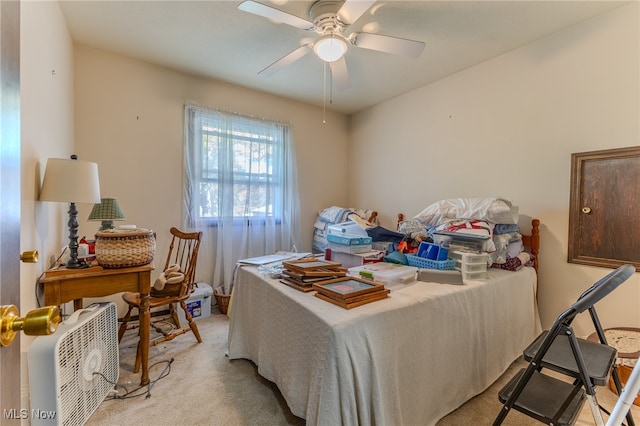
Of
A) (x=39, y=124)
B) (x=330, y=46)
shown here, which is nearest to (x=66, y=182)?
(x=39, y=124)

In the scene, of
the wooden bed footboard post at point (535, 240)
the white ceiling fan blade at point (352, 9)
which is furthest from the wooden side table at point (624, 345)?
the white ceiling fan blade at point (352, 9)

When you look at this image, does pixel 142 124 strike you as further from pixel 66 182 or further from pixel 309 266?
pixel 309 266

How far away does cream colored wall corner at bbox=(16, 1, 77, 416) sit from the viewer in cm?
130

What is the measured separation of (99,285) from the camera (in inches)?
63.7

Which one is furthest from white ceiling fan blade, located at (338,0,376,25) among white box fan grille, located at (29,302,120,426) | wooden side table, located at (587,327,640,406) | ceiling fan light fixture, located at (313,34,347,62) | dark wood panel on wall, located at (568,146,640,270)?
wooden side table, located at (587,327,640,406)

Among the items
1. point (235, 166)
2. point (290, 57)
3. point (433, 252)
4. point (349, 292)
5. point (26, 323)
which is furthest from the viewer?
point (235, 166)

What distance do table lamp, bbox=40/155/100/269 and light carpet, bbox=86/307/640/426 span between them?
33.8 inches

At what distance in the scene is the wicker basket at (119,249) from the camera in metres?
1.64

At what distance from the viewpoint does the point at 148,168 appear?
284 cm

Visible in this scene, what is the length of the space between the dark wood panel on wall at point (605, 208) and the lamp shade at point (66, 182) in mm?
3360

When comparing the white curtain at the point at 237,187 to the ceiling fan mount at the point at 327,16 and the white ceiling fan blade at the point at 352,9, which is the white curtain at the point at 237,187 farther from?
the white ceiling fan blade at the point at 352,9

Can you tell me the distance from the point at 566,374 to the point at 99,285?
2398 mm

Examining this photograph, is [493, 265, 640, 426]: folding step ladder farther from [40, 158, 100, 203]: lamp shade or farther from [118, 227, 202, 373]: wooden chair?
[40, 158, 100, 203]: lamp shade

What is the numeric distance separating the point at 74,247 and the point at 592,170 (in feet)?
11.7
